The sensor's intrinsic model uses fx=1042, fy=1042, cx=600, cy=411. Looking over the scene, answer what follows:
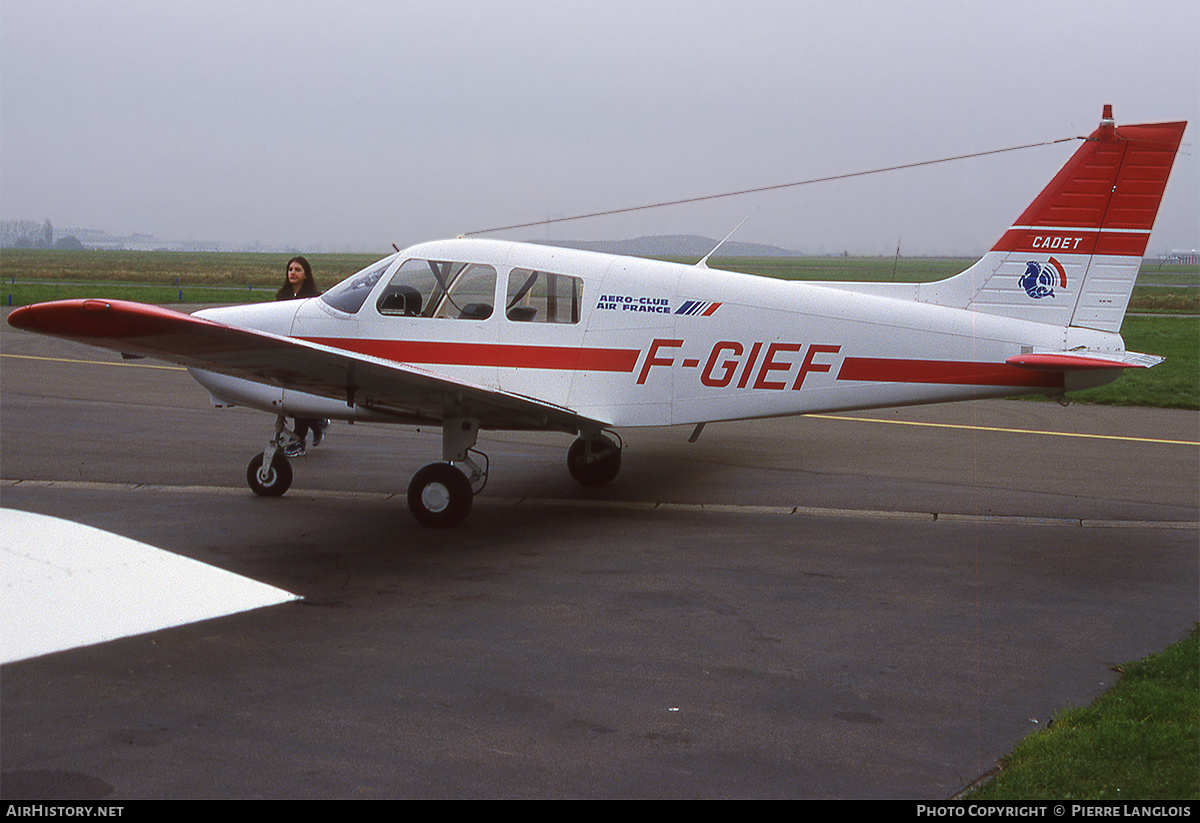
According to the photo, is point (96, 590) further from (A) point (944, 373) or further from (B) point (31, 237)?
(B) point (31, 237)

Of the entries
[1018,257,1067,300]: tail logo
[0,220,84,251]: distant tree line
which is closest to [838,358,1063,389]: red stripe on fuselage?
[1018,257,1067,300]: tail logo

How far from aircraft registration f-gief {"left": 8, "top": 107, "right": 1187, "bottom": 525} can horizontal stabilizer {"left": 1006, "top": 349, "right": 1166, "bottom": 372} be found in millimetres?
19

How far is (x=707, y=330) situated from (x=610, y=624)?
3.57m

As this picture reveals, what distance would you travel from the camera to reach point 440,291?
31.8 ft

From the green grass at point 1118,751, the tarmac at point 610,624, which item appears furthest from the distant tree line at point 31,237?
the green grass at point 1118,751

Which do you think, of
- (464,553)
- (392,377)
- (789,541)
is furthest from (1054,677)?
(392,377)

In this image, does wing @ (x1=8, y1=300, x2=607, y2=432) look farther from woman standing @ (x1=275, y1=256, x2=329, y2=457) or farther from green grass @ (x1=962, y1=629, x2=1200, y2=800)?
green grass @ (x1=962, y1=629, x2=1200, y2=800)

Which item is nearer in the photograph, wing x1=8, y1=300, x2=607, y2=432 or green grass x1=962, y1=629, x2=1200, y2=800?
green grass x1=962, y1=629, x2=1200, y2=800

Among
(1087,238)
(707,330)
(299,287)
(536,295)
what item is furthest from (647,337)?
(299,287)

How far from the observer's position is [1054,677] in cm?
578

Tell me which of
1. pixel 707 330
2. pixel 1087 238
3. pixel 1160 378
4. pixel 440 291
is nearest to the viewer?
pixel 1087 238

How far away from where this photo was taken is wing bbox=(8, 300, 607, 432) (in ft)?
→ 21.3

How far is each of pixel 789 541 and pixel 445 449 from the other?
3.07 metres
